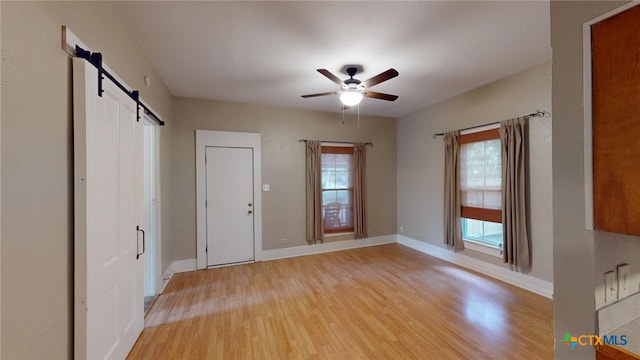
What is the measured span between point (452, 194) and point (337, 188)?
6.78ft

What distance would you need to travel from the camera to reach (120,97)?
174 cm

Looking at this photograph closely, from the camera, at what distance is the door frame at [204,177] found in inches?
154

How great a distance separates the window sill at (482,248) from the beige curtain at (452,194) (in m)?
0.08

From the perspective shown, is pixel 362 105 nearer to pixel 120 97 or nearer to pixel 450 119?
pixel 450 119

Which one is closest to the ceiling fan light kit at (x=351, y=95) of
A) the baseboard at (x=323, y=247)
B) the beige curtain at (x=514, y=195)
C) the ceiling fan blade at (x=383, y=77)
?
the ceiling fan blade at (x=383, y=77)

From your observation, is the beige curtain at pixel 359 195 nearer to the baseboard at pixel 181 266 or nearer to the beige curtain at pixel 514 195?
the beige curtain at pixel 514 195

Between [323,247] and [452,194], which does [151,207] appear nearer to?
[323,247]


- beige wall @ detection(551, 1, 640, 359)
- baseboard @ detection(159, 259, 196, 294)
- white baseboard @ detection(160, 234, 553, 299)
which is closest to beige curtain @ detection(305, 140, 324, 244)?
white baseboard @ detection(160, 234, 553, 299)

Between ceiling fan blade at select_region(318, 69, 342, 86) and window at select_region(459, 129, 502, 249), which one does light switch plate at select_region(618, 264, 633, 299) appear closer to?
ceiling fan blade at select_region(318, 69, 342, 86)

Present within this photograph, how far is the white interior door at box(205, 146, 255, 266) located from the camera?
3986 mm

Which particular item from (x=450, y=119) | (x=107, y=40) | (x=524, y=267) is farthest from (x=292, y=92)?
(x=524, y=267)

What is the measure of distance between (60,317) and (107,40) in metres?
1.77

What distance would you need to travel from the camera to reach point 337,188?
4934mm

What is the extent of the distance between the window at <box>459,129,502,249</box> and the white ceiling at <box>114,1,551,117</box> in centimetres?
89
